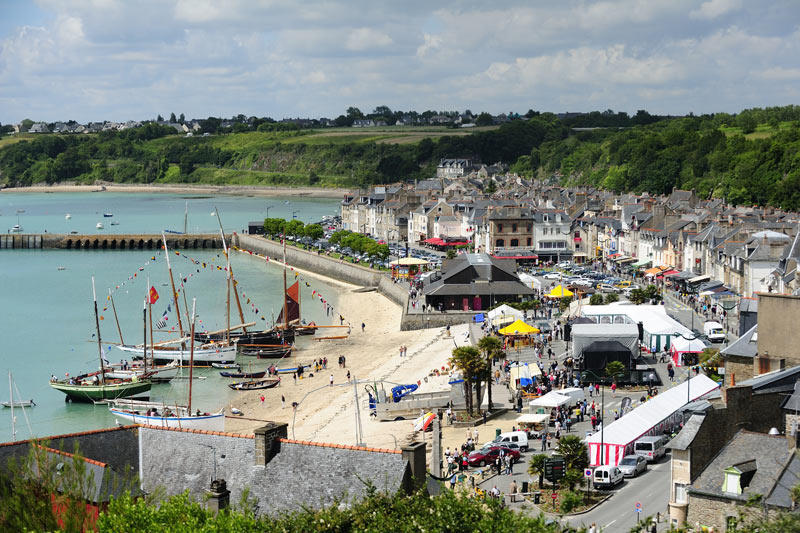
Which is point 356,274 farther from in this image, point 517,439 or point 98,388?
point 517,439

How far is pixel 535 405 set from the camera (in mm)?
29172

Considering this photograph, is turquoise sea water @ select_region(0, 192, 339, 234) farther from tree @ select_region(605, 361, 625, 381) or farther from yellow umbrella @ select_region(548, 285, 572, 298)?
tree @ select_region(605, 361, 625, 381)

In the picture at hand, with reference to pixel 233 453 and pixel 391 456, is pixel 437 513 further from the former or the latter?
pixel 233 453

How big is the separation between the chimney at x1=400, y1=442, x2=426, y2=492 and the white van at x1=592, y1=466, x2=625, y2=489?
259 inches

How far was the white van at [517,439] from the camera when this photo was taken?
1009 inches

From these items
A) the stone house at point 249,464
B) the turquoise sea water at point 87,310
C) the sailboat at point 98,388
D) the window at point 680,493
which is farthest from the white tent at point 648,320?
the stone house at point 249,464

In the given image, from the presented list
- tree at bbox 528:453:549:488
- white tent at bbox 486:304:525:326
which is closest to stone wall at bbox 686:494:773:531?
tree at bbox 528:453:549:488

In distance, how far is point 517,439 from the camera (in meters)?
25.8

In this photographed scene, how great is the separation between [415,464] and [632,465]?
8.02m

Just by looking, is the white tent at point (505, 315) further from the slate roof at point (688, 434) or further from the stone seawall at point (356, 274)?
the slate roof at point (688, 434)

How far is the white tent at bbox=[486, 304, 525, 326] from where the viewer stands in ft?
145

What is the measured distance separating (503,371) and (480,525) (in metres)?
23.4

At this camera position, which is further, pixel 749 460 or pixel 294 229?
pixel 294 229

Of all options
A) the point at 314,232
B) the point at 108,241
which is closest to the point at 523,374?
the point at 314,232
